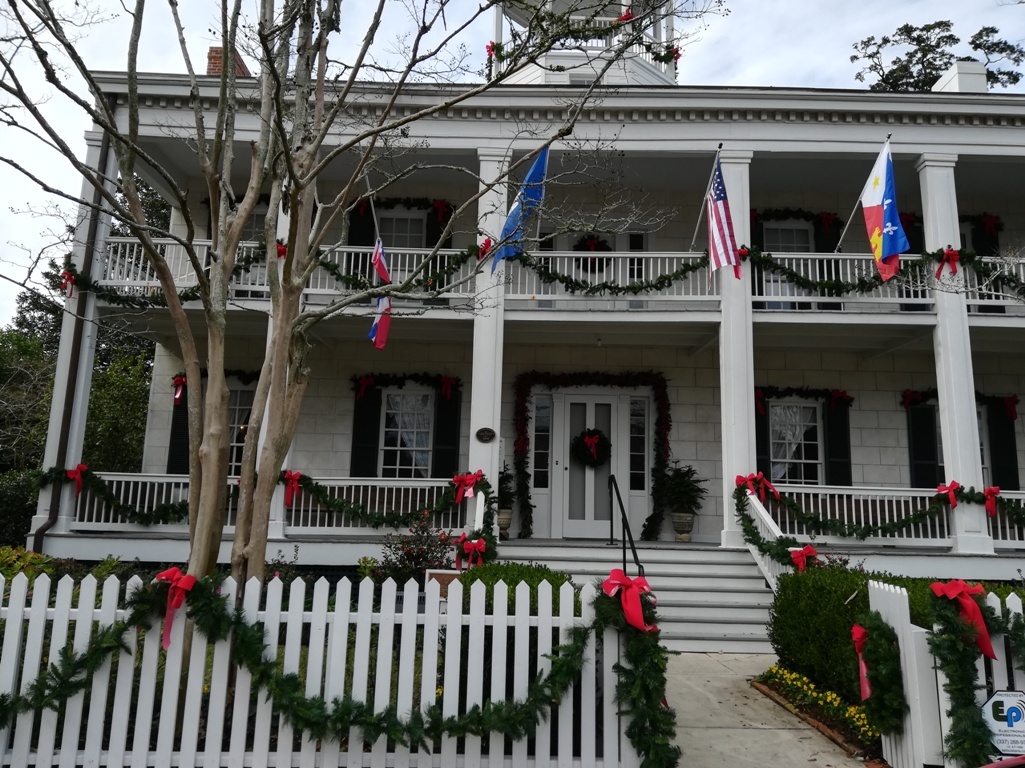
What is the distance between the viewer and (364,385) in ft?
42.4

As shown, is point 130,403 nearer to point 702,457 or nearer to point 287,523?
point 287,523

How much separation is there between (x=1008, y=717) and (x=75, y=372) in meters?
11.7

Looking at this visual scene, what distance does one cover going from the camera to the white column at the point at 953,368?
35.1ft

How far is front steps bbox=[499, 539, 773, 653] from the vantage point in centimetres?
877

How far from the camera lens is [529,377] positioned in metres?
13.1

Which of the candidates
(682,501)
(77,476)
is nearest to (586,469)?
(682,501)

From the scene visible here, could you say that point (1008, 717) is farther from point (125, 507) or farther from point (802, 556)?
point (125, 507)

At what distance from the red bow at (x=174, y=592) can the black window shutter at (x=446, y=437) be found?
27.2ft

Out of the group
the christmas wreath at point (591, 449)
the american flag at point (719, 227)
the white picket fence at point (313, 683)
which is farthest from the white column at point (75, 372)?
the american flag at point (719, 227)

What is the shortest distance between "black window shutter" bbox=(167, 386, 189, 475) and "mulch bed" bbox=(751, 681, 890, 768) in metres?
10.0

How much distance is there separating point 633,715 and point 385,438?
9.47 m

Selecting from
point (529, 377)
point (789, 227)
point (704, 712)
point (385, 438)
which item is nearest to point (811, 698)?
point (704, 712)

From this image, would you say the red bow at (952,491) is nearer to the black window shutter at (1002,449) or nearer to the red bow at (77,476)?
the black window shutter at (1002,449)

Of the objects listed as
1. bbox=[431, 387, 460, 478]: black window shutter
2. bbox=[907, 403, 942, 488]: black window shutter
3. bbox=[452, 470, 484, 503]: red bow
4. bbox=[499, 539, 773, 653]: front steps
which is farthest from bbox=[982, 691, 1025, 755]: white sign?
bbox=[907, 403, 942, 488]: black window shutter
